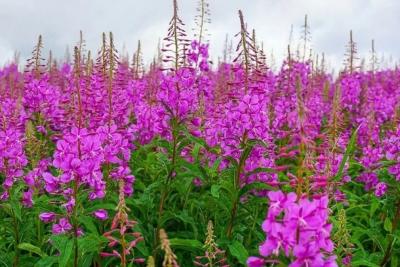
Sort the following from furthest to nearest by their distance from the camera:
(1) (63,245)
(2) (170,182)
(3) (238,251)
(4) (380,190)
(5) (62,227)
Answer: (4) (380,190) < (2) (170,182) < (5) (62,227) < (3) (238,251) < (1) (63,245)

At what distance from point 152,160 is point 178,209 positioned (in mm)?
630

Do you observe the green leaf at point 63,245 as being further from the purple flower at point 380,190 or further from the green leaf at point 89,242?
the purple flower at point 380,190

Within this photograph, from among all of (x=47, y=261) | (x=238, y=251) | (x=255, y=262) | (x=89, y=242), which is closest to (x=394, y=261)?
(x=238, y=251)

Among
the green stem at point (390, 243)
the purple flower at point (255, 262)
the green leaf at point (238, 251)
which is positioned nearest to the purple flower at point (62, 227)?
the green leaf at point (238, 251)

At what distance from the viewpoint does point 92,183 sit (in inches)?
155

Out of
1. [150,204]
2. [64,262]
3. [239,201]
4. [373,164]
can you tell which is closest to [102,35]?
[150,204]

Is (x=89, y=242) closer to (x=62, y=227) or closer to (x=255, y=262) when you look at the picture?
(x=62, y=227)

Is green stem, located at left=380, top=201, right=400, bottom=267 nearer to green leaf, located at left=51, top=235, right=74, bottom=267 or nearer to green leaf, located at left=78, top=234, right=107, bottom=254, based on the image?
green leaf, located at left=78, top=234, right=107, bottom=254

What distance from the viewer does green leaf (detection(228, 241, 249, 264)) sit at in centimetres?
405

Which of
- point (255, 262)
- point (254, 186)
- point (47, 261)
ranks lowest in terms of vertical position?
point (47, 261)

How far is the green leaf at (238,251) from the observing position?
4.05m

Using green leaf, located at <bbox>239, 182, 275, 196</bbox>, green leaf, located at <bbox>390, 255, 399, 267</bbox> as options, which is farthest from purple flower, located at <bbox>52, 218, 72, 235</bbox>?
green leaf, located at <bbox>390, 255, 399, 267</bbox>

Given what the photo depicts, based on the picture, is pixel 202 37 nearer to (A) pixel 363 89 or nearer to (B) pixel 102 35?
(B) pixel 102 35

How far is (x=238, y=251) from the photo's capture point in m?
4.15
